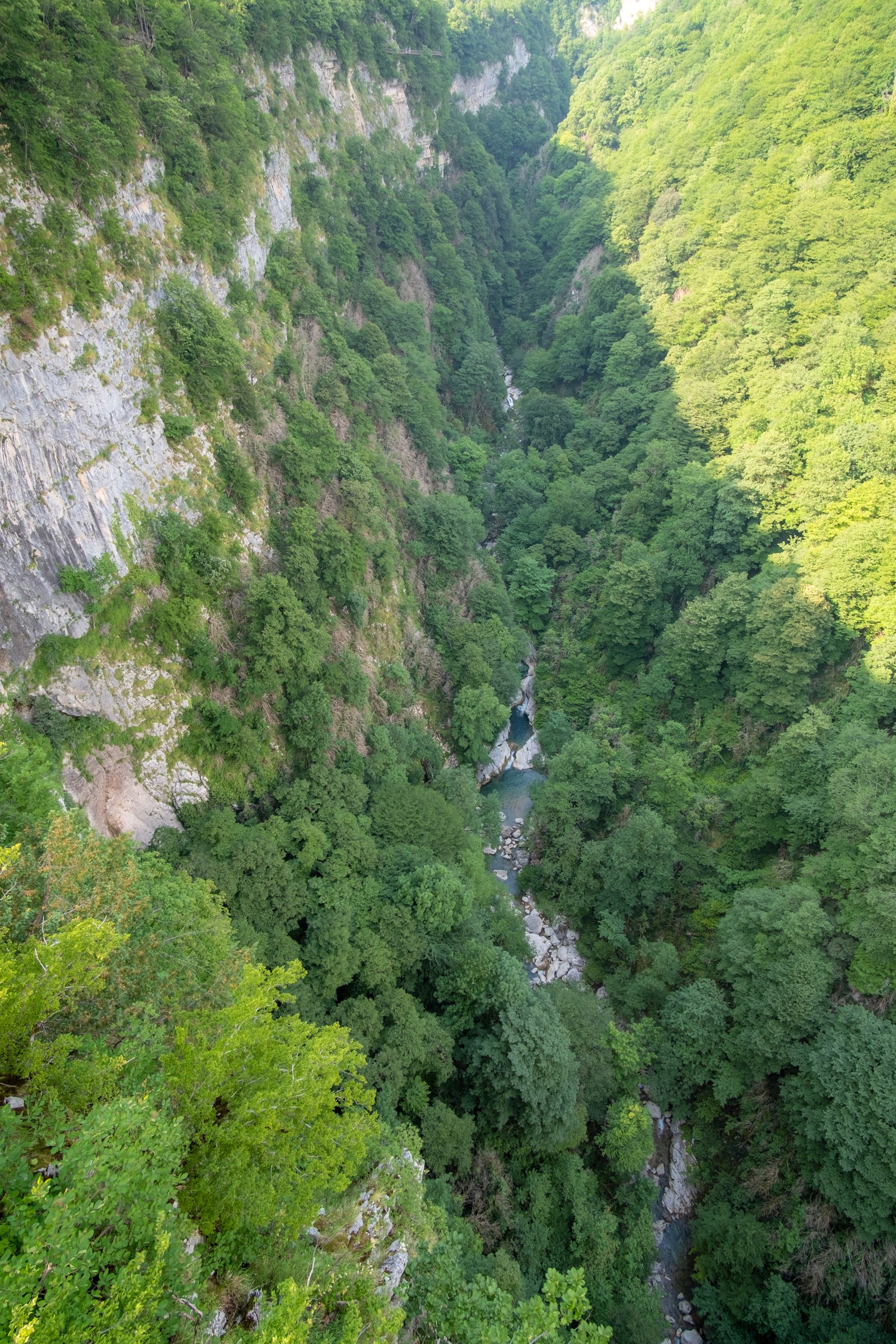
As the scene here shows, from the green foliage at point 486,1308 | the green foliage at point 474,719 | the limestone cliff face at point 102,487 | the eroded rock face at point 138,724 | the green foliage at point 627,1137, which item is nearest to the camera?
the green foliage at point 486,1308

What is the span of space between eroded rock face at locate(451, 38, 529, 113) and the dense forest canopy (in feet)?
105

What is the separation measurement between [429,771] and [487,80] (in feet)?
322

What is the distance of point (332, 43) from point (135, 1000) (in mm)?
60818

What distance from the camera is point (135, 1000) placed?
37.1 feet

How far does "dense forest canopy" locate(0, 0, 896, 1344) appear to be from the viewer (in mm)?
9922

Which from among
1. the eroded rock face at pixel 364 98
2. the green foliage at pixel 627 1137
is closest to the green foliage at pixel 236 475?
the green foliage at pixel 627 1137

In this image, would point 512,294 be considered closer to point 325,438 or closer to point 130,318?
point 325,438

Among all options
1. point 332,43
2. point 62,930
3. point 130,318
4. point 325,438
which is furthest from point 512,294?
point 62,930

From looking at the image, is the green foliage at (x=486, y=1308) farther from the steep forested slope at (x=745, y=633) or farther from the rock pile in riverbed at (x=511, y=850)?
the rock pile in riverbed at (x=511, y=850)

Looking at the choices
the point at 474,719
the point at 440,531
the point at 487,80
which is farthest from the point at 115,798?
the point at 487,80

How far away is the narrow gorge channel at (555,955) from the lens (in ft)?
69.5

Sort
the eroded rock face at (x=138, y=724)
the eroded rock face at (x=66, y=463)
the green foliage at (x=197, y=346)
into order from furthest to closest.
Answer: the green foliage at (x=197, y=346) < the eroded rock face at (x=138, y=724) < the eroded rock face at (x=66, y=463)

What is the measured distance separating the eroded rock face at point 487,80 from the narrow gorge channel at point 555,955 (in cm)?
7967

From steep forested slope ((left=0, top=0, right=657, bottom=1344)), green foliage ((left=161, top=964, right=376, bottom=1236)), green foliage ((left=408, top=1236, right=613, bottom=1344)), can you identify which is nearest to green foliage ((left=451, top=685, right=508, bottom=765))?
steep forested slope ((left=0, top=0, right=657, bottom=1344))
